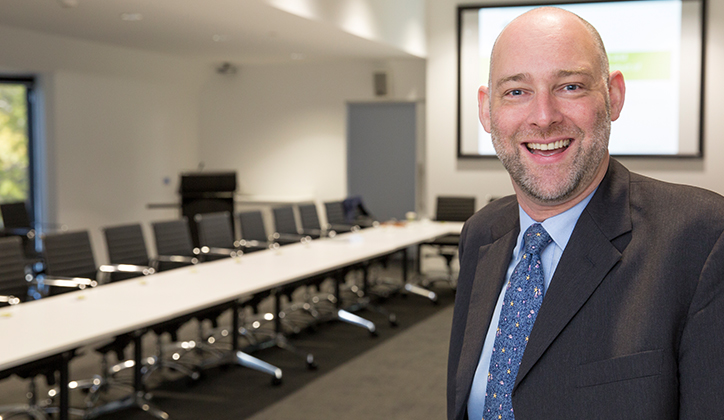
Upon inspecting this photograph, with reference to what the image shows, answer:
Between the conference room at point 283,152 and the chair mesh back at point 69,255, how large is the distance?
464mm

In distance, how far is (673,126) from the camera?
27.1ft

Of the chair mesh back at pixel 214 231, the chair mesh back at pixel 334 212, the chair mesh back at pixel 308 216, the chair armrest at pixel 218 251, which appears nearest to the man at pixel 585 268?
the chair armrest at pixel 218 251

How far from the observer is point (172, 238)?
5453 mm

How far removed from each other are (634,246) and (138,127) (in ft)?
31.4

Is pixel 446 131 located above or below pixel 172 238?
above

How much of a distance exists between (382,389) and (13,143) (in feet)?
20.7

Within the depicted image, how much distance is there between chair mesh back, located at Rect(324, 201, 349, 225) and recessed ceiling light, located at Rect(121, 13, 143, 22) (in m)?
2.73

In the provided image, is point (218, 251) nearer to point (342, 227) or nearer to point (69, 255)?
point (69, 255)

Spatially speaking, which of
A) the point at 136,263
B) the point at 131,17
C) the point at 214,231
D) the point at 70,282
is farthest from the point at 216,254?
the point at 131,17

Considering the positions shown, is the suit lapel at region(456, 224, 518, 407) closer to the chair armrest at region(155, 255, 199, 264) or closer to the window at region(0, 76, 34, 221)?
the chair armrest at region(155, 255, 199, 264)

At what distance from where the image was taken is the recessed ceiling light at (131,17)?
258 inches

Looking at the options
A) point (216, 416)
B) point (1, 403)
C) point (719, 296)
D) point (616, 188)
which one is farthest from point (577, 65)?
point (1, 403)

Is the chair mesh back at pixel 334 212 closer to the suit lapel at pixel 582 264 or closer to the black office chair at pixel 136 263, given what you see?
the black office chair at pixel 136 263

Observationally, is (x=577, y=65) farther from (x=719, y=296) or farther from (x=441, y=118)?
(x=441, y=118)
